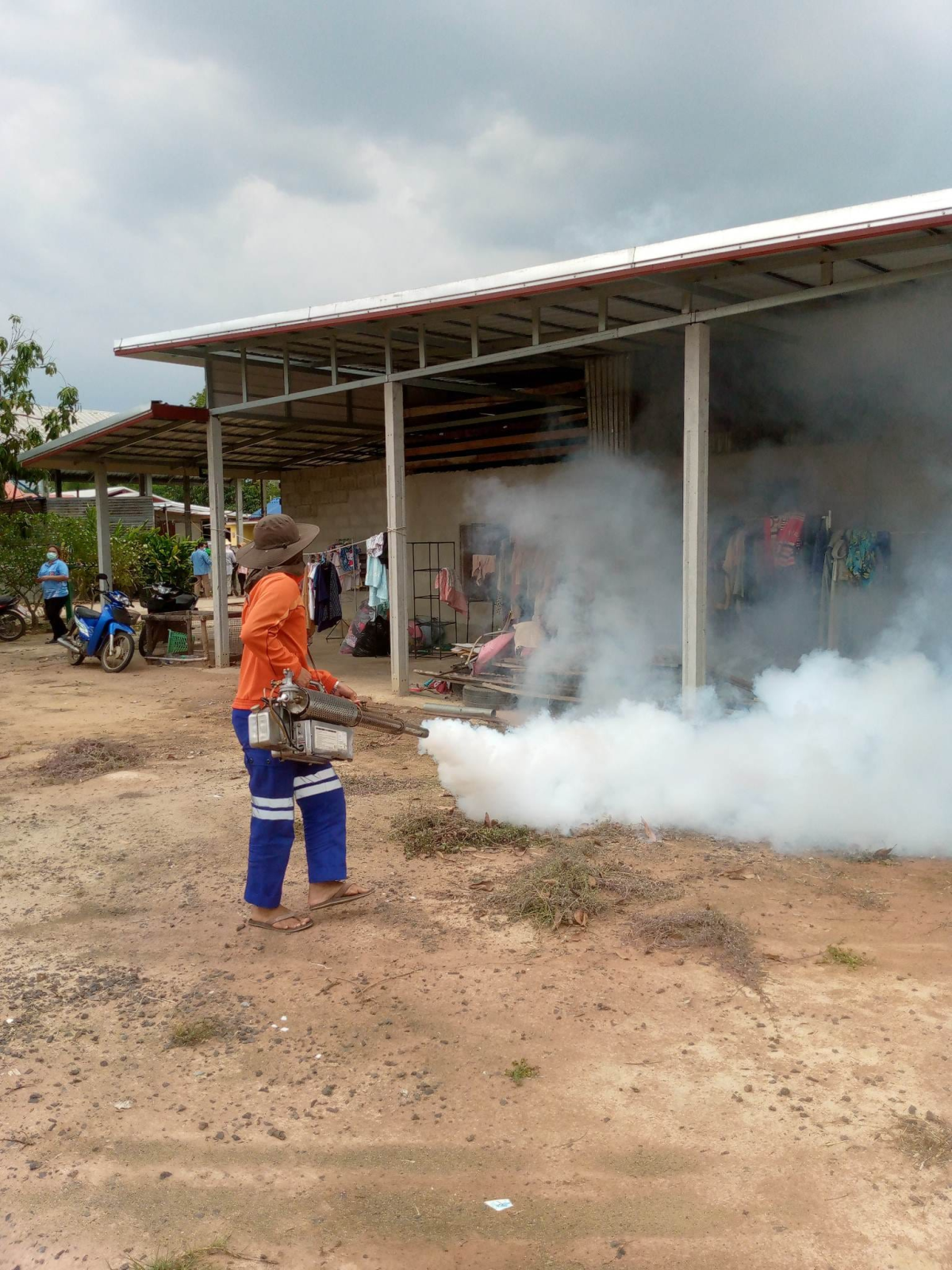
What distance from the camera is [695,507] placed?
23.0 ft

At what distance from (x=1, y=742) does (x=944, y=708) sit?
7.46 m

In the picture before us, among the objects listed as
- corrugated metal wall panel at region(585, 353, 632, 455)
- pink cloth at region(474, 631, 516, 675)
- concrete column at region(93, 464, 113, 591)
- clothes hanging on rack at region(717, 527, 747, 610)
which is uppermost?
corrugated metal wall panel at region(585, 353, 632, 455)

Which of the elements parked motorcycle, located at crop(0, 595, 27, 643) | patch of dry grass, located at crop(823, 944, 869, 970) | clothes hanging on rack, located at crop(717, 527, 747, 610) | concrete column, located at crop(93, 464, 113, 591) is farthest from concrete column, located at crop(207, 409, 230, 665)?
patch of dry grass, located at crop(823, 944, 869, 970)

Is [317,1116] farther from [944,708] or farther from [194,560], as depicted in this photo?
[194,560]

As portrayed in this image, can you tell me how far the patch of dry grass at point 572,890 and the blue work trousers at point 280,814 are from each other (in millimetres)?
896

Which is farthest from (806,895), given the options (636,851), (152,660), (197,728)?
(152,660)

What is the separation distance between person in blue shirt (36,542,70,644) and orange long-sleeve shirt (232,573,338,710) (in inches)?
446

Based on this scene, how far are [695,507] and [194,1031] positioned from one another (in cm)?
496

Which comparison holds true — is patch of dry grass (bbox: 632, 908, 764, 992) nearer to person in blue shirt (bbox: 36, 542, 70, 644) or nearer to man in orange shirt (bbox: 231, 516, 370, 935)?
man in orange shirt (bbox: 231, 516, 370, 935)

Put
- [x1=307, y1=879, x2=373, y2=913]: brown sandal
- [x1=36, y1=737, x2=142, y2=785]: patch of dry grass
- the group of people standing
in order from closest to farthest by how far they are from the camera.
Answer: [x1=307, y1=879, x2=373, y2=913]: brown sandal < [x1=36, y1=737, x2=142, y2=785]: patch of dry grass < the group of people standing

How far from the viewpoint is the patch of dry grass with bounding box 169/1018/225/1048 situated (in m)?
3.46

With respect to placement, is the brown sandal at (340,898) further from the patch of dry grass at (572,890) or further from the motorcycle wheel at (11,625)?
the motorcycle wheel at (11,625)

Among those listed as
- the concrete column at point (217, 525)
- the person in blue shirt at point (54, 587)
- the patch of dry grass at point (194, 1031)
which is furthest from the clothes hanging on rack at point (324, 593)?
the patch of dry grass at point (194, 1031)

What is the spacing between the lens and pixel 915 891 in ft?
15.1
